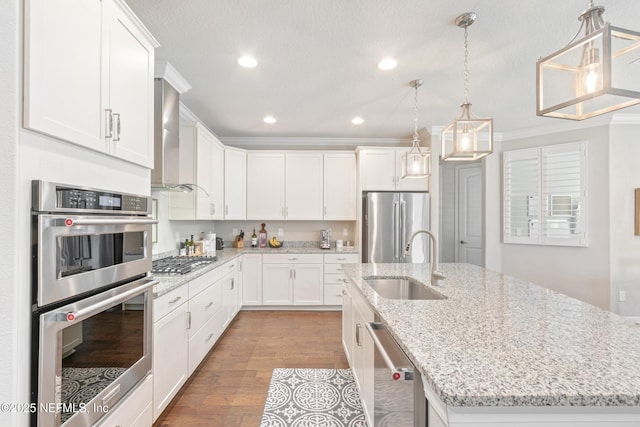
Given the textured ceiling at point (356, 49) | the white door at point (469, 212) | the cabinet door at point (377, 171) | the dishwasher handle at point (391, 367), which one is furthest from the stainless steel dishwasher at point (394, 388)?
the white door at point (469, 212)

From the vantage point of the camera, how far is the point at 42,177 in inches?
39.8

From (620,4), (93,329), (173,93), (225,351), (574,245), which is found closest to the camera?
(93,329)

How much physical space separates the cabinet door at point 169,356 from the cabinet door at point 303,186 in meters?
2.52

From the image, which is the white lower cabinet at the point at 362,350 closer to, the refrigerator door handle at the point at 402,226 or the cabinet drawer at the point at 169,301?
the cabinet drawer at the point at 169,301

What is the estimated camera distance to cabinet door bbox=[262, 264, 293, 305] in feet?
13.8

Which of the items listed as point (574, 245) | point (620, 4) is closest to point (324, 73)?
point (620, 4)

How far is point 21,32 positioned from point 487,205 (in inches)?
195

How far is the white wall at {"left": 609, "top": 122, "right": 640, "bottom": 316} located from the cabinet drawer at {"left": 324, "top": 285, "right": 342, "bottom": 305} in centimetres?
343

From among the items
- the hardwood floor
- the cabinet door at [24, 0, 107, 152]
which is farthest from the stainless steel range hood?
the hardwood floor

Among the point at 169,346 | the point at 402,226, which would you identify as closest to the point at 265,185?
the point at 402,226

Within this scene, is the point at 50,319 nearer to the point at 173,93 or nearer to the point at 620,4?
the point at 173,93

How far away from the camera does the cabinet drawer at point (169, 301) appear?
1763mm

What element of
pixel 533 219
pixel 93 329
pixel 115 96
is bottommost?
pixel 93 329

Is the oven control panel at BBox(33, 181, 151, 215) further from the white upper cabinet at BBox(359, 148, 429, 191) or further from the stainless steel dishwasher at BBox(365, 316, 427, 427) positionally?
the white upper cabinet at BBox(359, 148, 429, 191)
